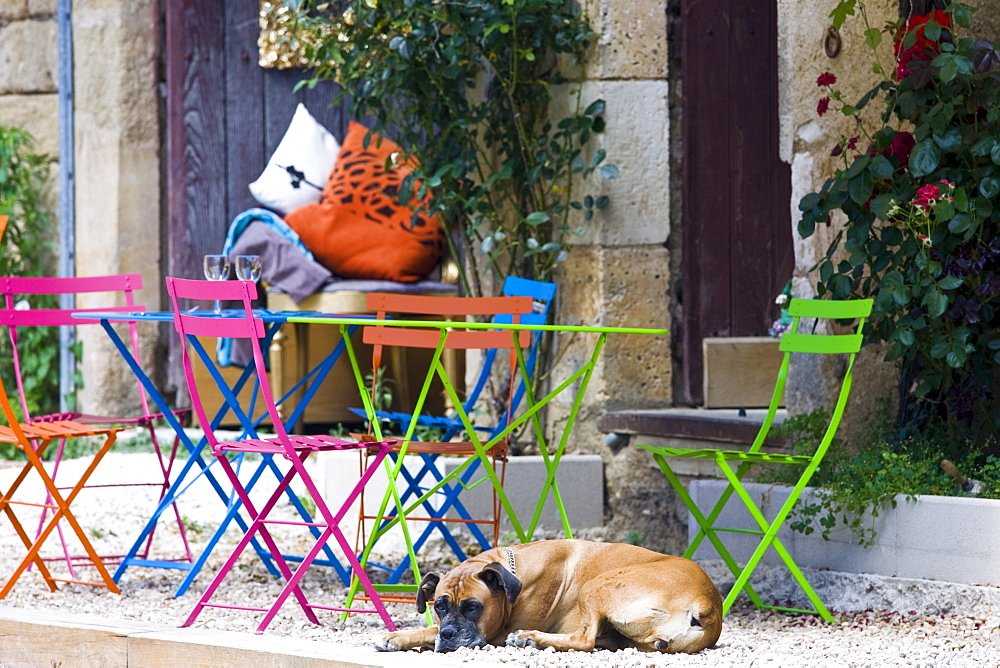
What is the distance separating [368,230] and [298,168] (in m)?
0.58

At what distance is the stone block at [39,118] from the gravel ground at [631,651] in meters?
3.04

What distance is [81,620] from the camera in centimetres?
327

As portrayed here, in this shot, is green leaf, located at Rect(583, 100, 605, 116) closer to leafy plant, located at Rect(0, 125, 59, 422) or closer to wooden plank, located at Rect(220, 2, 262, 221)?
wooden plank, located at Rect(220, 2, 262, 221)

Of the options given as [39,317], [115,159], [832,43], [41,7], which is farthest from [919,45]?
[41,7]

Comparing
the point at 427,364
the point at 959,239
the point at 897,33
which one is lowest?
the point at 427,364

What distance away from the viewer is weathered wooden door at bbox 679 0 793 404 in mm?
5273

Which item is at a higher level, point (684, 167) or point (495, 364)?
point (684, 167)

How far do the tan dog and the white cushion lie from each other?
11.0ft

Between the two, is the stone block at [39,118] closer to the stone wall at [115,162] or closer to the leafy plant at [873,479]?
the stone wall at [115,162]

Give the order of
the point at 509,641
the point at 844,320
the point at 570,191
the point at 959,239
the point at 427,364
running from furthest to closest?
1. the point at 427,364
2. the point at 570,191
3. the point at 844,320
4. the point at 959,239
5. the point at 509,641

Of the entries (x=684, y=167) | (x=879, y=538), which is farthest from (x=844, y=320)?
(x=684, y=167)

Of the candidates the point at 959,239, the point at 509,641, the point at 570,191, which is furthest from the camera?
the point at 570,191

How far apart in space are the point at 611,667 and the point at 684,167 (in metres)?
2.85

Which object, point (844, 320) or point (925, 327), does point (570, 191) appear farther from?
point (925, 327)
